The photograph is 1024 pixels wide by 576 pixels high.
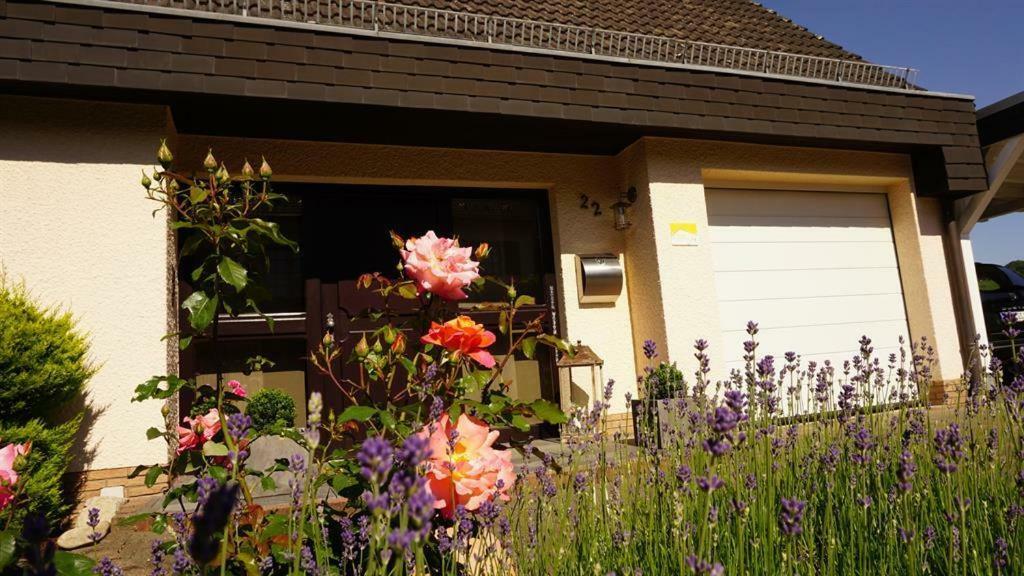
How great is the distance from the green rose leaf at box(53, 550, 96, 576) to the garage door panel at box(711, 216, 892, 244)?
633 centimetres

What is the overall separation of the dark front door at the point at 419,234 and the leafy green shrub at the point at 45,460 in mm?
1898

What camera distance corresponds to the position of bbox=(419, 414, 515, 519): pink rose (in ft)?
3.54

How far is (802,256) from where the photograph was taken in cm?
688

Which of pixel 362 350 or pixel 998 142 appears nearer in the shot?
pixel 362 350

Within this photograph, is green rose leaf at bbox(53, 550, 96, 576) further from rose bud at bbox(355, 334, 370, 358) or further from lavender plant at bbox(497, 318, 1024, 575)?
lavender plant at bbox(497, 318, 1024, 575)

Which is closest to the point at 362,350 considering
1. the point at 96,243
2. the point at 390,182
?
the point at 96,243

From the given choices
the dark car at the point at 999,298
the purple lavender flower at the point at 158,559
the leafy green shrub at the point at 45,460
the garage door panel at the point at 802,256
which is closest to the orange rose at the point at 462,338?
the purple lavender flower at the point at 158,559

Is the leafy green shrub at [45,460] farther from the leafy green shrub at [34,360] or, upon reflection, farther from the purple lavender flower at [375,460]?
the purple lavender flower at [375,460]

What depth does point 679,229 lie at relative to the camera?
5.85 meters

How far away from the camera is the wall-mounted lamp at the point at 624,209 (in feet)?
20.1

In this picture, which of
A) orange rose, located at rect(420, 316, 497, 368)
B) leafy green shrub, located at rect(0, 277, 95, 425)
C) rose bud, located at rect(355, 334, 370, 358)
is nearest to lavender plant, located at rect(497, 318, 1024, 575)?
orange rose, located at rect(420, 316, 497, 368)

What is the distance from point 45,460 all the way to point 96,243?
1602 mm

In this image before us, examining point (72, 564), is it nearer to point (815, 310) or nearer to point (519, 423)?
point (519, 423)

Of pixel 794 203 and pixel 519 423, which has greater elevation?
pixel 794 203
